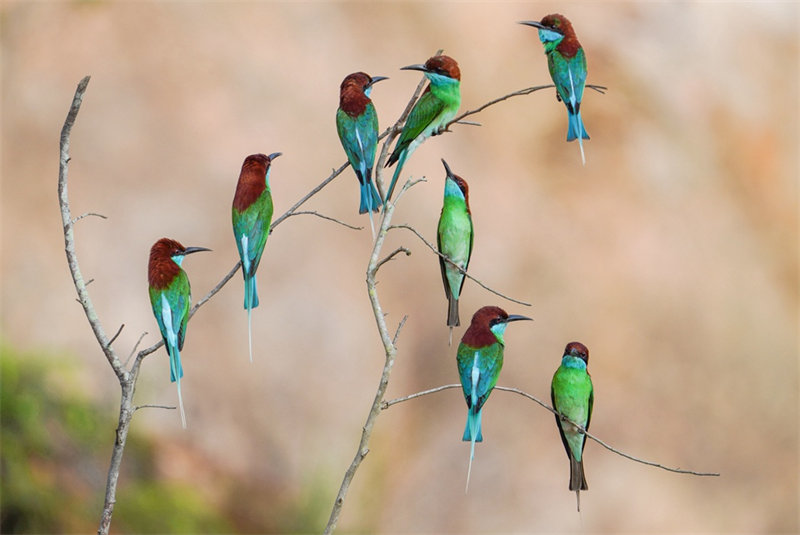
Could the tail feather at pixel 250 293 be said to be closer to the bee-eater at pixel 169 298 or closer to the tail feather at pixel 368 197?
the bee-eater at pixel 169 298

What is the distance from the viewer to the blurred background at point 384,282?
5.99 metres

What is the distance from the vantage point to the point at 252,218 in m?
2.31

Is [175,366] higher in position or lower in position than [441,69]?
lower

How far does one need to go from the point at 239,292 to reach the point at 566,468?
8.13 feet

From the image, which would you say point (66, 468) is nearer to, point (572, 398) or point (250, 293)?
point (250, 293)

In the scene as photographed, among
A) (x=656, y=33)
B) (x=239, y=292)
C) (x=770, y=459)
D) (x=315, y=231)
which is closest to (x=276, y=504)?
(x=239, y=292)

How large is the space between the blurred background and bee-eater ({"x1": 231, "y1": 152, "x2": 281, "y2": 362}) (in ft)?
12.1

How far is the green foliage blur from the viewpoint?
17.7ft

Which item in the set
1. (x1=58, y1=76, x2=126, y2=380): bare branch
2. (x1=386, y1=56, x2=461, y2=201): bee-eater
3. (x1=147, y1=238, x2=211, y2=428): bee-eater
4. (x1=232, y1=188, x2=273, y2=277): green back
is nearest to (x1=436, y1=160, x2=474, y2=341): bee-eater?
(x1=386, y1=56, x2=461, y2=201): bee-eater

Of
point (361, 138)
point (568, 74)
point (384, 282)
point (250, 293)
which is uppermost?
point (384, 282)

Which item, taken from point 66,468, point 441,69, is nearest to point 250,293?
point 441,69

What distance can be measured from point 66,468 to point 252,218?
3881 millimetres

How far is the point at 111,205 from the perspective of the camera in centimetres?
629

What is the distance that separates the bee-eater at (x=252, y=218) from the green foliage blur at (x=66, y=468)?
145 inches
